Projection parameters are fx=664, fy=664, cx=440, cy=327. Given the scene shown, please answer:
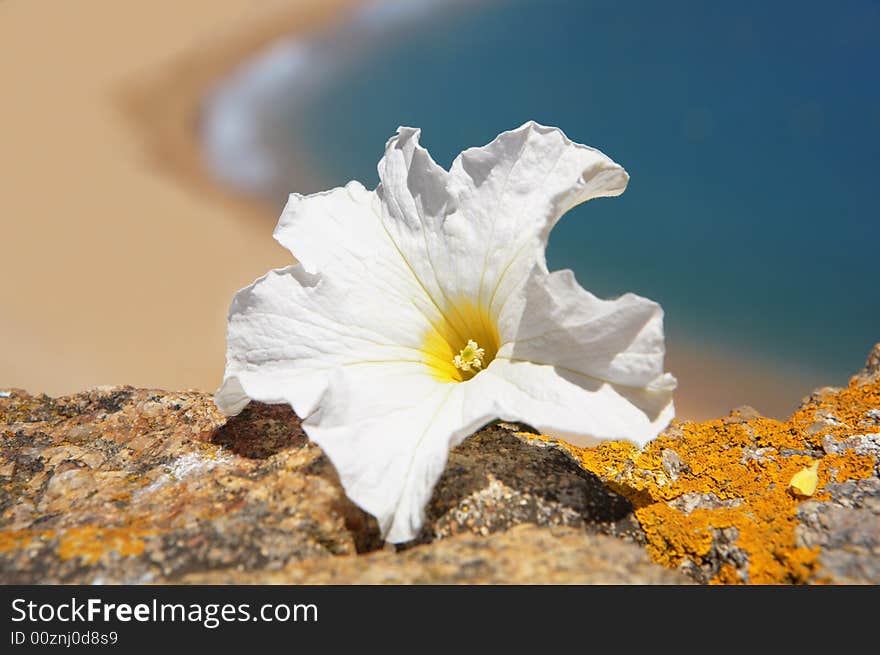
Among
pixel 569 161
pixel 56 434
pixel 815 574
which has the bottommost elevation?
pixel 815 574

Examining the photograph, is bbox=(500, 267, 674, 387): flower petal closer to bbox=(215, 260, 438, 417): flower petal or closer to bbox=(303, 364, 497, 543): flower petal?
bbox=(303, 364, 497, 543): flower petal

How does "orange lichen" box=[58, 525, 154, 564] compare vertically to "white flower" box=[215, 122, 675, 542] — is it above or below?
below

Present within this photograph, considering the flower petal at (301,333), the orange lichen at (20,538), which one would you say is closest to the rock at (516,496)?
the flower petal at (301,333)

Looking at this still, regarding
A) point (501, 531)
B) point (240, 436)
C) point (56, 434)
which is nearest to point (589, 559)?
point (501, 531)

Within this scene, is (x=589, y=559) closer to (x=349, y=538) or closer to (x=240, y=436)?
(x=349, y=538)

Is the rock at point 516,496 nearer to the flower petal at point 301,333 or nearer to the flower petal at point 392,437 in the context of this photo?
the flower petal at point 392,437

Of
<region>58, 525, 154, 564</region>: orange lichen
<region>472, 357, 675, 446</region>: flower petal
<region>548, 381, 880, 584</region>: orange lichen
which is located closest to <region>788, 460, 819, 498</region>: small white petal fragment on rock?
<region>548, 381, 880, 584</region>: orange lichen
